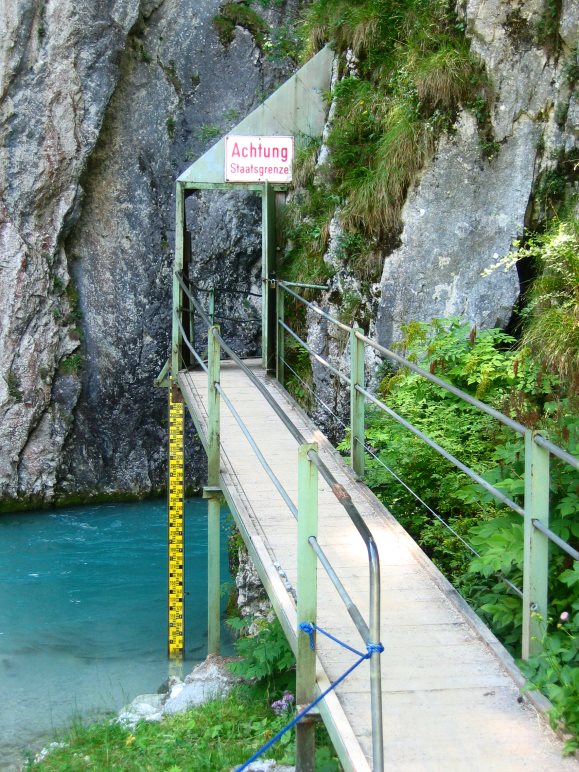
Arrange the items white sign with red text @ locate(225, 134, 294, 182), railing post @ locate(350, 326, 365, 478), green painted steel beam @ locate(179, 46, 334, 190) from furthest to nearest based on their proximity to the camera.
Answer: green painted steel beam @ locate(179, 46, 334, 190)
white sign with red text @ locate(225, 134, 294, 182)
railing post @ locate(350, 326, 365, 478)

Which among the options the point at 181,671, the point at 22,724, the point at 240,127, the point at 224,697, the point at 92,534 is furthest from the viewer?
the point at 92,534

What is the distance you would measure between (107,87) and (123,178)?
4.31 ft

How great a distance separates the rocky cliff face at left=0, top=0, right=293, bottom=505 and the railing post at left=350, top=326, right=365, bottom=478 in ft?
26.2

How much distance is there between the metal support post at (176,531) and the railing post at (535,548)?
16.0 ft

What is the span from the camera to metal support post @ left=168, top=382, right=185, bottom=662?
7.88m

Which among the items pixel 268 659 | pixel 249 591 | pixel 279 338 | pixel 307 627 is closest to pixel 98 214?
pixel 279 338

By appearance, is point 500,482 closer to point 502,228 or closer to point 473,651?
point 473,651

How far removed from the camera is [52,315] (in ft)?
42.9

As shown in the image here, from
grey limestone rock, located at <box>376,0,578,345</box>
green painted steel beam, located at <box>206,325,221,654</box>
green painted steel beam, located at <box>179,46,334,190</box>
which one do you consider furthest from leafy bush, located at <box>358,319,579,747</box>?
green painted steel beam, located at <box>179,46,334,190</box>

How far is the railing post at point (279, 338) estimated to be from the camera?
330 inches

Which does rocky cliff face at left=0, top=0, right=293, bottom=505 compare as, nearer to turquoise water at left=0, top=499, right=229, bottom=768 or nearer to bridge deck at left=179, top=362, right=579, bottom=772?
turquoise water at left=0, top=499, right=229, bottom=768

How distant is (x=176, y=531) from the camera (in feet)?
26.8

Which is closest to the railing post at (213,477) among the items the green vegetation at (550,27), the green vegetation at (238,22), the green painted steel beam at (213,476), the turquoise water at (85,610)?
the green painted steel beam at (213,476)

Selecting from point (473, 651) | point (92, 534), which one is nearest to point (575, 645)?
point (473, 651)
